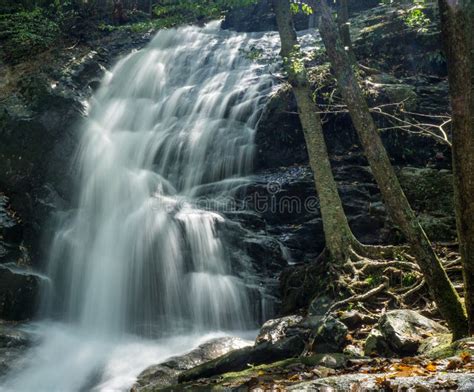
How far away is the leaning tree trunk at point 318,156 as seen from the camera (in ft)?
26.1

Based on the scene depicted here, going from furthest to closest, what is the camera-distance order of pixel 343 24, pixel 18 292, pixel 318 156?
pixel 343 24
pixel 18 292
pixel 318 156

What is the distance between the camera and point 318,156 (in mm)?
8602

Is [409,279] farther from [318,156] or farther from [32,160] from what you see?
[32,160]

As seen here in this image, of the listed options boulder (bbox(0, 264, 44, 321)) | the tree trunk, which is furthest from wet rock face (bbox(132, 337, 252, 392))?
the tree trunk

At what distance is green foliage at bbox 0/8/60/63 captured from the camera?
17141 mm

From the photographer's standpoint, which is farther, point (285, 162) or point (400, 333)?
point (285, 162)

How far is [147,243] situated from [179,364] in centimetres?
385

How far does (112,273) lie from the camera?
10.0m

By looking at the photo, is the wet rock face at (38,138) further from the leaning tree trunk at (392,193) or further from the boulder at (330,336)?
the leaning tree trunk at (392,193)

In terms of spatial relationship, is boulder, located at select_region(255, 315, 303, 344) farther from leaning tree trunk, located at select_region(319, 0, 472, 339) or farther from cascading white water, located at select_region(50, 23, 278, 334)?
leaning tree trunk, located at select_region(319, 0, 472, 339)

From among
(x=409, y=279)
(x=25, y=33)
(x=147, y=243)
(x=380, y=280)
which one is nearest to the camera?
(x=409, y=279)

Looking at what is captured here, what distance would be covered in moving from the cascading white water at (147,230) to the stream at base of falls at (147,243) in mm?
31

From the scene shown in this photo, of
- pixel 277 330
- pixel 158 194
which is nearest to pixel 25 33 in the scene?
pixel 158 194

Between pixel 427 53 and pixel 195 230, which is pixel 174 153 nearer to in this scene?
pixel 195 230
